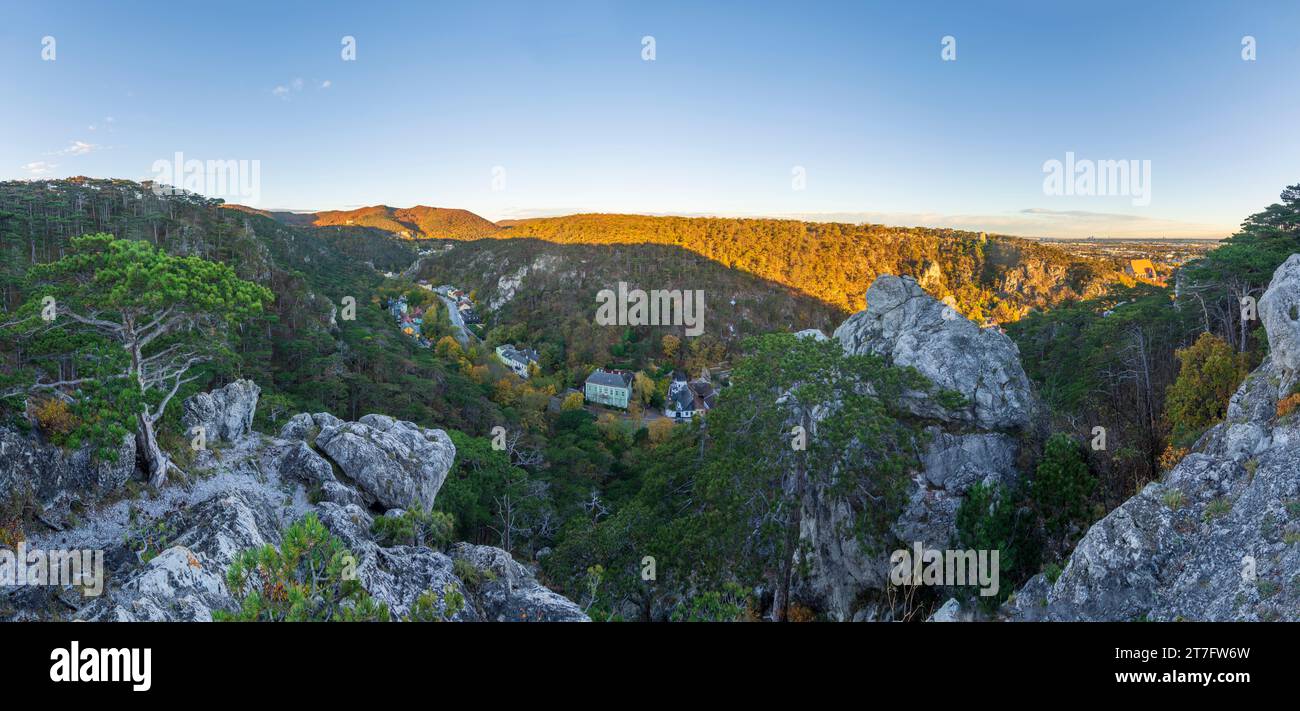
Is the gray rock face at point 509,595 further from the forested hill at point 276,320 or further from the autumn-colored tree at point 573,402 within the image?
the autumn-colored tree at point 573,402

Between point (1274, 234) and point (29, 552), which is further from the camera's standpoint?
→ point (1274, 234)

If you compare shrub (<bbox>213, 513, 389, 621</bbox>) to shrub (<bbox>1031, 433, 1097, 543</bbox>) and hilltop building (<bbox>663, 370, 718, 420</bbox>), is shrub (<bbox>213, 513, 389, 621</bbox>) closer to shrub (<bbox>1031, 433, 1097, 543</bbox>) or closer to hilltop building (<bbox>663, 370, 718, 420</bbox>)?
shrub (<bbox>1031, 433, 1097, 543</bbox>)

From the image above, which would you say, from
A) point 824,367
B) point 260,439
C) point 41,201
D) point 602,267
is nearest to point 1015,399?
point 824,367

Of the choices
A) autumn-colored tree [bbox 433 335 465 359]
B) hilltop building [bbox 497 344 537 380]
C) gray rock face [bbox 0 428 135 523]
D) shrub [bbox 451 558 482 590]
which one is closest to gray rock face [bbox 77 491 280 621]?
gray rock face [bbox 0 428 135 523]

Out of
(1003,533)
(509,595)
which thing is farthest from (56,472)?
(1003,533)

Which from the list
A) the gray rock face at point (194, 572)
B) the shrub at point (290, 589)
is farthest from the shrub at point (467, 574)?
the shrub at point (290, 589)
